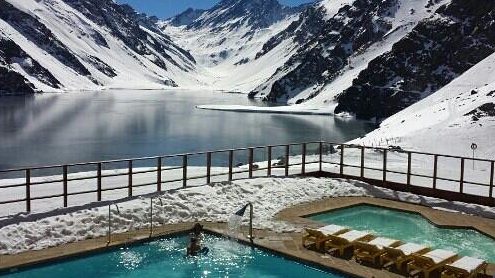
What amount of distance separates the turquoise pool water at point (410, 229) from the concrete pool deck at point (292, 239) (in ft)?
1.09

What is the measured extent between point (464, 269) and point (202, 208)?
1032 centimetres

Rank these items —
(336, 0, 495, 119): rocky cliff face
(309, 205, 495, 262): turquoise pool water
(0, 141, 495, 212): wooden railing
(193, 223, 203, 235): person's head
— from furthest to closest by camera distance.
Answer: (336, 0, 495, 119): rocky cliff face, (0, 141, 495, 212): wooden railing, (309, 205, 495, 262): turquoise pool water, (193, 223, 203, 235): person's head

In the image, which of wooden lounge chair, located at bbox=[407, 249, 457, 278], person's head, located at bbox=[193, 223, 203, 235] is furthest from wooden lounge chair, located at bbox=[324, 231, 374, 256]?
person's head, located at bbox=[193, 223, 203, 235]

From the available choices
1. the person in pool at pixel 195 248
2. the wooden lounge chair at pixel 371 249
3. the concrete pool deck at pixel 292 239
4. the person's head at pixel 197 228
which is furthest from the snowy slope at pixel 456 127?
the person in pool at pixel 195 248

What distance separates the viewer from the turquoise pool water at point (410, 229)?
70.9ft

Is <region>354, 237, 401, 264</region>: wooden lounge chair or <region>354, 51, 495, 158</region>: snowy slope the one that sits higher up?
<region>354, 51, 495, 158</region>: snowy slope

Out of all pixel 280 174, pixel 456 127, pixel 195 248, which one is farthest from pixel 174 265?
pixel 456 127

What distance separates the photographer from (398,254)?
1873 centimetres

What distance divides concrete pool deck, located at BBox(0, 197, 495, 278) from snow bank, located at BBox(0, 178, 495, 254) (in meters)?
0.47

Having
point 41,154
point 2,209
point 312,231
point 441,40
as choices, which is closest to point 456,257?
point 312,231

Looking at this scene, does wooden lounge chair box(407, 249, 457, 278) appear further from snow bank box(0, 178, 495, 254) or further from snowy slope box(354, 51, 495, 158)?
snowy slope box(354, 51, 495, 158)

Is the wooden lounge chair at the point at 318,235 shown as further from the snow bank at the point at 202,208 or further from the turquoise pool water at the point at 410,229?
the turquoise pool water at the point at 410,229

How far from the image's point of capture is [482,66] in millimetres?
72938

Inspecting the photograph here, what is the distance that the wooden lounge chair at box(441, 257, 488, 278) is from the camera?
17422mm
